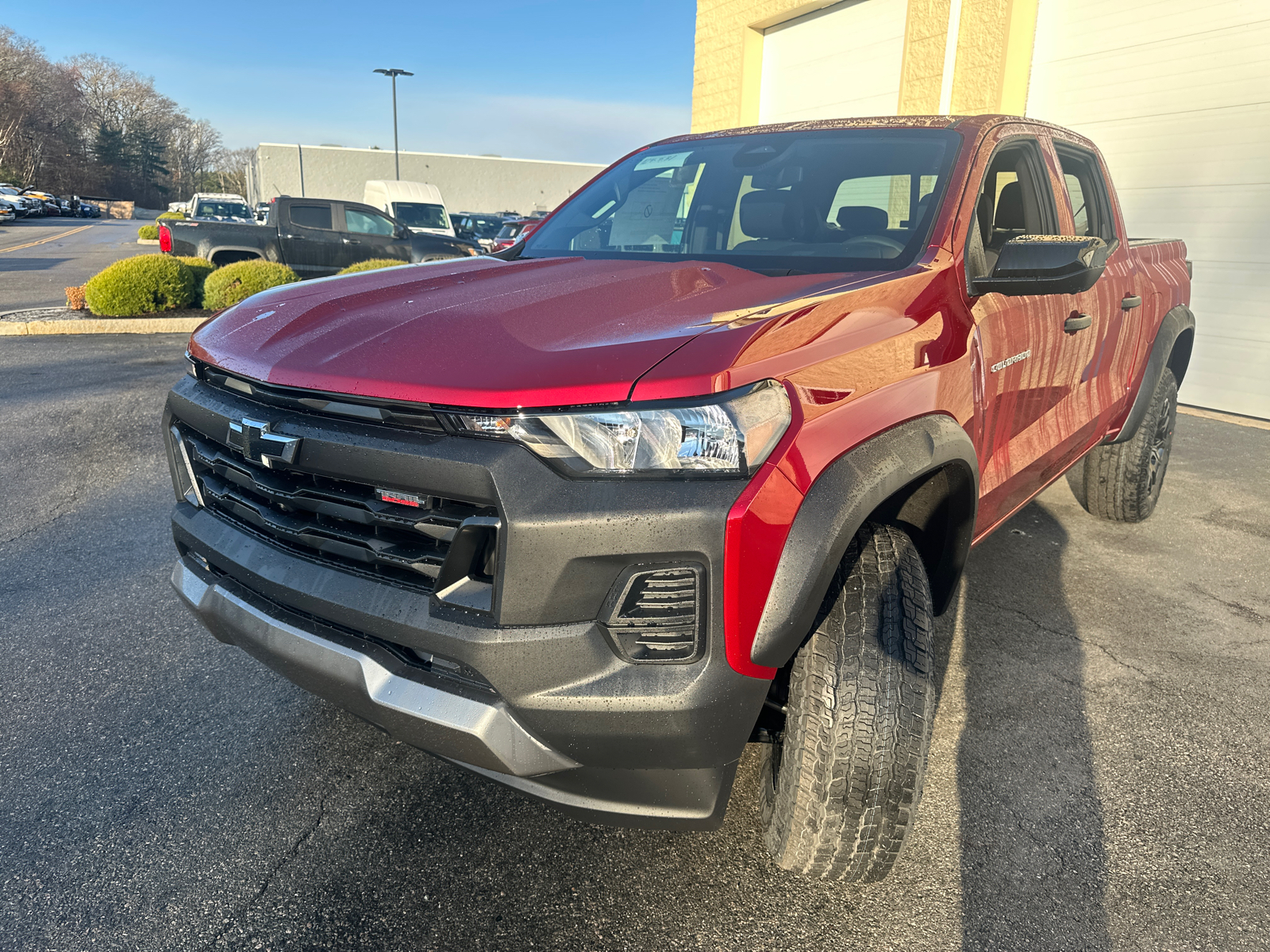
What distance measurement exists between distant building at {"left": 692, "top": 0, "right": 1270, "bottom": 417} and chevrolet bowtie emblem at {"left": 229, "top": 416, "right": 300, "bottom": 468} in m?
8.30

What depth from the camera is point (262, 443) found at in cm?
177

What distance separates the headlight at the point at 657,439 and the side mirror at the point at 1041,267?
1068 mm

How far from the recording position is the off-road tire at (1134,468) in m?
4.16

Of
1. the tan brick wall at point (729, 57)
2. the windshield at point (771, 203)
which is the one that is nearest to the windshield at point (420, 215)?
the tan brick wall at point (729, 57)

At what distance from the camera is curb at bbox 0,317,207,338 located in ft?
30.9

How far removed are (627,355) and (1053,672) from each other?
220 centimetres

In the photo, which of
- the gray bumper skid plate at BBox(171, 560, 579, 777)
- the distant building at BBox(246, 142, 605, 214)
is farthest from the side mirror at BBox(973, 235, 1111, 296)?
the distant building at BBox(246, 142, 605, 214)

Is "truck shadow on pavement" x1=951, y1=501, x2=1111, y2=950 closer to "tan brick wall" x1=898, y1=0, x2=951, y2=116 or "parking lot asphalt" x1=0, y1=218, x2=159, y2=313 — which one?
"tan brick wall" x1=898, y1=0, x2=951, y2=116

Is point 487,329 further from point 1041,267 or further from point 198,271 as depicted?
point 198,271

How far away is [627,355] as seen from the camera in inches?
60.7

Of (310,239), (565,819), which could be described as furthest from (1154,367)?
(310,239)

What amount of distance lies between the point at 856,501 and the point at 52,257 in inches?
1015

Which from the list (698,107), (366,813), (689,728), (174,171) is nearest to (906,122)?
(689,728)

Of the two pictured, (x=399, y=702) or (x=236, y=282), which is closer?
(x=399, y=702)
